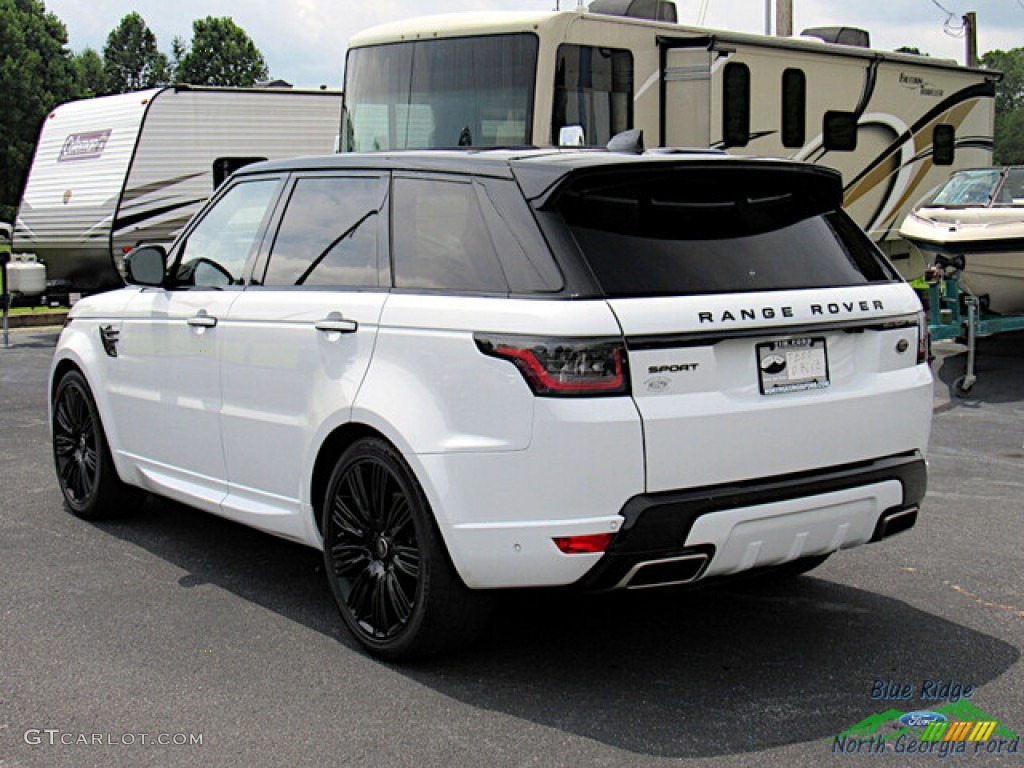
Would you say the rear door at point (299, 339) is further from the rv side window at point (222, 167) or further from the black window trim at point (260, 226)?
the rv side window at point (222, 167)

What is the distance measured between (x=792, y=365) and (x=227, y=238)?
2.63 meters

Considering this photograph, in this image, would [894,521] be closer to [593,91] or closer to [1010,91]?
[593,91]

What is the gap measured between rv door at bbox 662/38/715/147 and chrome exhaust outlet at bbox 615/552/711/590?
937 centimetres

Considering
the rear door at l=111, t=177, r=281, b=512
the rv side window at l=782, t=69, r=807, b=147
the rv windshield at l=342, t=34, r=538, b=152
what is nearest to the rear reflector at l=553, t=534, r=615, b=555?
the rear door at l=111, t=177, r=281, b=512

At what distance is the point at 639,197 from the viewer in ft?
14.1

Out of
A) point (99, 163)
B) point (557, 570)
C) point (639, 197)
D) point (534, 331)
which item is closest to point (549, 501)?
point (557, 570)

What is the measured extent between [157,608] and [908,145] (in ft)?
44.4

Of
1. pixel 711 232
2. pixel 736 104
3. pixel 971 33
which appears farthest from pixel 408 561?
pixel 971 33

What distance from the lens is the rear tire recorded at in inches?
255

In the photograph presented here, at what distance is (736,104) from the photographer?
1335cm

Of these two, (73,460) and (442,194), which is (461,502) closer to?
(442,194)

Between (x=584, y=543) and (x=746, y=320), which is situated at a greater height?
(x=746, y=320)

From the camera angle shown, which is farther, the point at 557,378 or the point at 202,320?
the point at 202,320

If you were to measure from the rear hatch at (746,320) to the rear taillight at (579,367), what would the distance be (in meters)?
0.05
